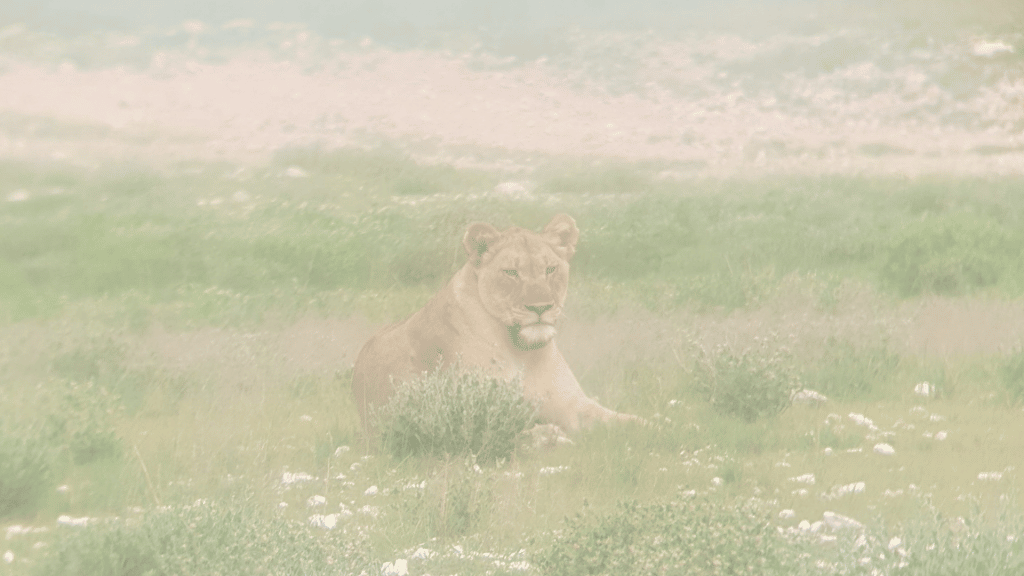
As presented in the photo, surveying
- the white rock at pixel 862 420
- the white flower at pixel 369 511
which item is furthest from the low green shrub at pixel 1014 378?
the white flower at pixel 369 511

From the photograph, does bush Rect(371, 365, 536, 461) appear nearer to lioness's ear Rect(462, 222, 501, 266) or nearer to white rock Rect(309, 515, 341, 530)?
lioness's ear Rect(462, 222, 501, 266)

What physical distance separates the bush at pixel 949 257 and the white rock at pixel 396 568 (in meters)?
9.83

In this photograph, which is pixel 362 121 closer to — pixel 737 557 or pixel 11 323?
pixel 11 323

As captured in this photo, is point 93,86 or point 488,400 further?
point 93,86

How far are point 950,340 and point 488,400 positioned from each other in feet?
17.5

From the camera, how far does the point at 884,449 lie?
7078mm

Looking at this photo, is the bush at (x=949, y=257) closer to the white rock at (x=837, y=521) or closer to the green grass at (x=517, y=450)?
the green grass at (x=517, y=450)

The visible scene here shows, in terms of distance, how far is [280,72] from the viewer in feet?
103

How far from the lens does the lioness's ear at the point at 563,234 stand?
7629mm

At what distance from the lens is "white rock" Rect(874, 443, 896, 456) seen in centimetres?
706

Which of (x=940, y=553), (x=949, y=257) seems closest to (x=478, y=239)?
(x=940, y=553)

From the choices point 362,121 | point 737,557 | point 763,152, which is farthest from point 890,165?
point 737,557

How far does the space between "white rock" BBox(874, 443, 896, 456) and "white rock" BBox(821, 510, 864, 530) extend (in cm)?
145

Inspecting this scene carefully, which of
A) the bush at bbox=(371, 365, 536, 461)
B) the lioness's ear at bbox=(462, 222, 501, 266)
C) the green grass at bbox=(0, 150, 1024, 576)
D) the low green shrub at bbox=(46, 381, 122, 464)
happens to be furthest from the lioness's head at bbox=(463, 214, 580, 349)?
the low green shrub at bbox=(46, 381, 122, 464)
